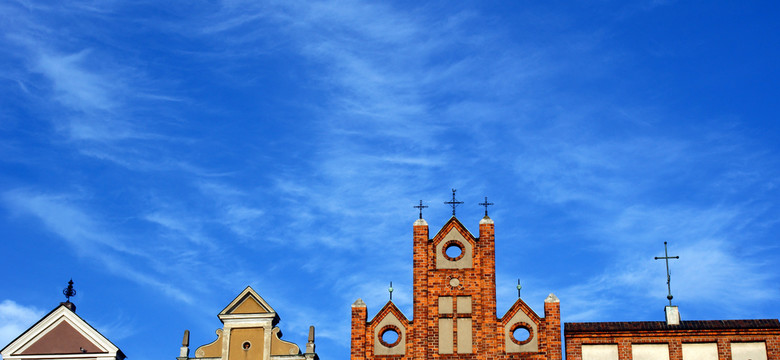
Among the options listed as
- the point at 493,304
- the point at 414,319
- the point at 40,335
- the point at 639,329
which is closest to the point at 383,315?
the point at 414,319

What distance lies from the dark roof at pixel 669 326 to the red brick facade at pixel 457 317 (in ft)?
3.47

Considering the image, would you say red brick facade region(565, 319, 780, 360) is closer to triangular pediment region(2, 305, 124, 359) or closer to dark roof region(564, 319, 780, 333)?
dark roof region(564, 319, 780, 333)

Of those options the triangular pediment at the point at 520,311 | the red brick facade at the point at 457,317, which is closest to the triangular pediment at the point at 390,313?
the red brick facade at the point at 457,317

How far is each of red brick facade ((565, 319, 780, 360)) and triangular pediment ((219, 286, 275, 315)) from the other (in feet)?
35.6

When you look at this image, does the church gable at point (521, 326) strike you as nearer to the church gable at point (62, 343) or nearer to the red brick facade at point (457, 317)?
the red brick facade at point (457, 317)

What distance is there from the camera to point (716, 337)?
4475 cm

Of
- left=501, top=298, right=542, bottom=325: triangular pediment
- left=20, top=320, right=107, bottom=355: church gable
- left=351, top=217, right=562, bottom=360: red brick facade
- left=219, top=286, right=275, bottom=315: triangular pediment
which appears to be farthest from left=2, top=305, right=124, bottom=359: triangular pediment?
left=501, top=298, right=542, bottom=325: triangular pediment

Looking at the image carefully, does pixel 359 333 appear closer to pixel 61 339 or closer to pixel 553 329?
pixel 553 329

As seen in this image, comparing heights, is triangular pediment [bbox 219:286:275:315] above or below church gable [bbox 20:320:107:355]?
above

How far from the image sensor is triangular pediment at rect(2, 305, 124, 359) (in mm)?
46469

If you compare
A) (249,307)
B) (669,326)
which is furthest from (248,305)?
(669,326)

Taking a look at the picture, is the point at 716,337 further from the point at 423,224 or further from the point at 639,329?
the point at 423,224

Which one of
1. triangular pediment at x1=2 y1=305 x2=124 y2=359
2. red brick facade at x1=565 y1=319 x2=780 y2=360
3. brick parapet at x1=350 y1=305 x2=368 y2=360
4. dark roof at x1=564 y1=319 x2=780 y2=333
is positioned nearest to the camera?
red brick facade at x1=565 y1=319 x2=780 y2=360

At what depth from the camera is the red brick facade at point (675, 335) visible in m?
44.6
